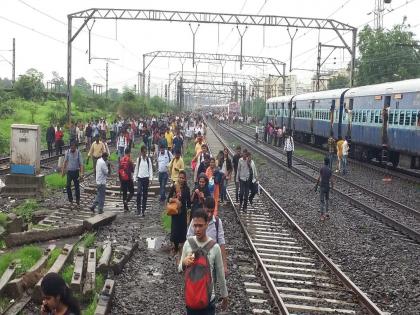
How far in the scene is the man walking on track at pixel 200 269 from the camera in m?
5.03

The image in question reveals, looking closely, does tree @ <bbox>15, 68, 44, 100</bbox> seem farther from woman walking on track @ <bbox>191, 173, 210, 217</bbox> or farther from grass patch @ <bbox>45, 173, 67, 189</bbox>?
woman walking on track @ <bbox>191, 173, 210, 217</bbox>

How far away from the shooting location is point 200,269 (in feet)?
16.5

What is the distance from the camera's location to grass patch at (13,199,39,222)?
13.9m

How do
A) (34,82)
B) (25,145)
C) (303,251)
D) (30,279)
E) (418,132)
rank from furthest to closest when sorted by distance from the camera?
(34,82), (418,132), (25,145), (303,251), (30,279)

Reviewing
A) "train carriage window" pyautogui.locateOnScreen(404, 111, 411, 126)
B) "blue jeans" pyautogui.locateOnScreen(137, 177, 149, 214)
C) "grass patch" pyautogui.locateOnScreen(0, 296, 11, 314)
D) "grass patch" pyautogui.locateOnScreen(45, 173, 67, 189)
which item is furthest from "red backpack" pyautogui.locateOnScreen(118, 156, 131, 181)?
"train carriage window" pyautogui.locateOnScreen(404, 111, 411, 126)

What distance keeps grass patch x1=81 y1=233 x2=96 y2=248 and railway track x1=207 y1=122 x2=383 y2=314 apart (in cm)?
312

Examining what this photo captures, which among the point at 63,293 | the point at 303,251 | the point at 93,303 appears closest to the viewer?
the point at 63,293

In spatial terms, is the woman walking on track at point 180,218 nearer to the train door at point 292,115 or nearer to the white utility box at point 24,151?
the white utility box at point 24,151

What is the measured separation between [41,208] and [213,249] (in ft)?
34.9

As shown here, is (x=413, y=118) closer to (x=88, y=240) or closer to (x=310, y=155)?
(x=310, y=155)

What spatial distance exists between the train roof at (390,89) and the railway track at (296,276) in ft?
33.4

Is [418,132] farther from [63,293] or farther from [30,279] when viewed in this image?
[63,293]

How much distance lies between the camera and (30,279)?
27.7 ft

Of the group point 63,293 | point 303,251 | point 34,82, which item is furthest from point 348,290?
point 34,82
